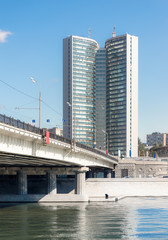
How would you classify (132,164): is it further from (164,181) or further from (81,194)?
(81,194)

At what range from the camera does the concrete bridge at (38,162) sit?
170 feet

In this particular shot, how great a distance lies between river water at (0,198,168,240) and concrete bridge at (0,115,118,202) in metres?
8.15

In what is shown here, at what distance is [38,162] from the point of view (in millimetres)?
75688

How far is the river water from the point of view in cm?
4647

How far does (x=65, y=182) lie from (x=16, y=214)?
1726 inches

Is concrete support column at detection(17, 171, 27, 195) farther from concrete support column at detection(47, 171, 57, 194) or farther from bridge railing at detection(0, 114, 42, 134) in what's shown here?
bridge railing at detection(0, 114, 42, 134)

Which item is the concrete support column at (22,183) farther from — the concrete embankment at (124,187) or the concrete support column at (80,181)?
the concrete embankment at (124,187)

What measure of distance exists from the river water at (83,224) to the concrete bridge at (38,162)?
8147mm

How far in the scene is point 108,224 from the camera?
5422 centimetres

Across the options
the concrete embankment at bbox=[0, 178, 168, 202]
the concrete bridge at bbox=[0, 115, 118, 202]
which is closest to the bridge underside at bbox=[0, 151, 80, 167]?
the concrete bridge at bbox=[0, 115, 118, 202]

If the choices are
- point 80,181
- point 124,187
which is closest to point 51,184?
point 80,181

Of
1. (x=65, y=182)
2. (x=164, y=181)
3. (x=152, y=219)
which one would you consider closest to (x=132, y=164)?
(x=164, y=181)

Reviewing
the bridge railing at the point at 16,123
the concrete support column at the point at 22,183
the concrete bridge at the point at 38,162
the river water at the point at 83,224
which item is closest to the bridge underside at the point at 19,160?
the concrete bridge at the point at 38,162

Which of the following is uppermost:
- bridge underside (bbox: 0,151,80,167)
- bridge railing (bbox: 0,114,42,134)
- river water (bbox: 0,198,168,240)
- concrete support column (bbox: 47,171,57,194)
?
bridge railing (bbox: 0,114,42,134)
